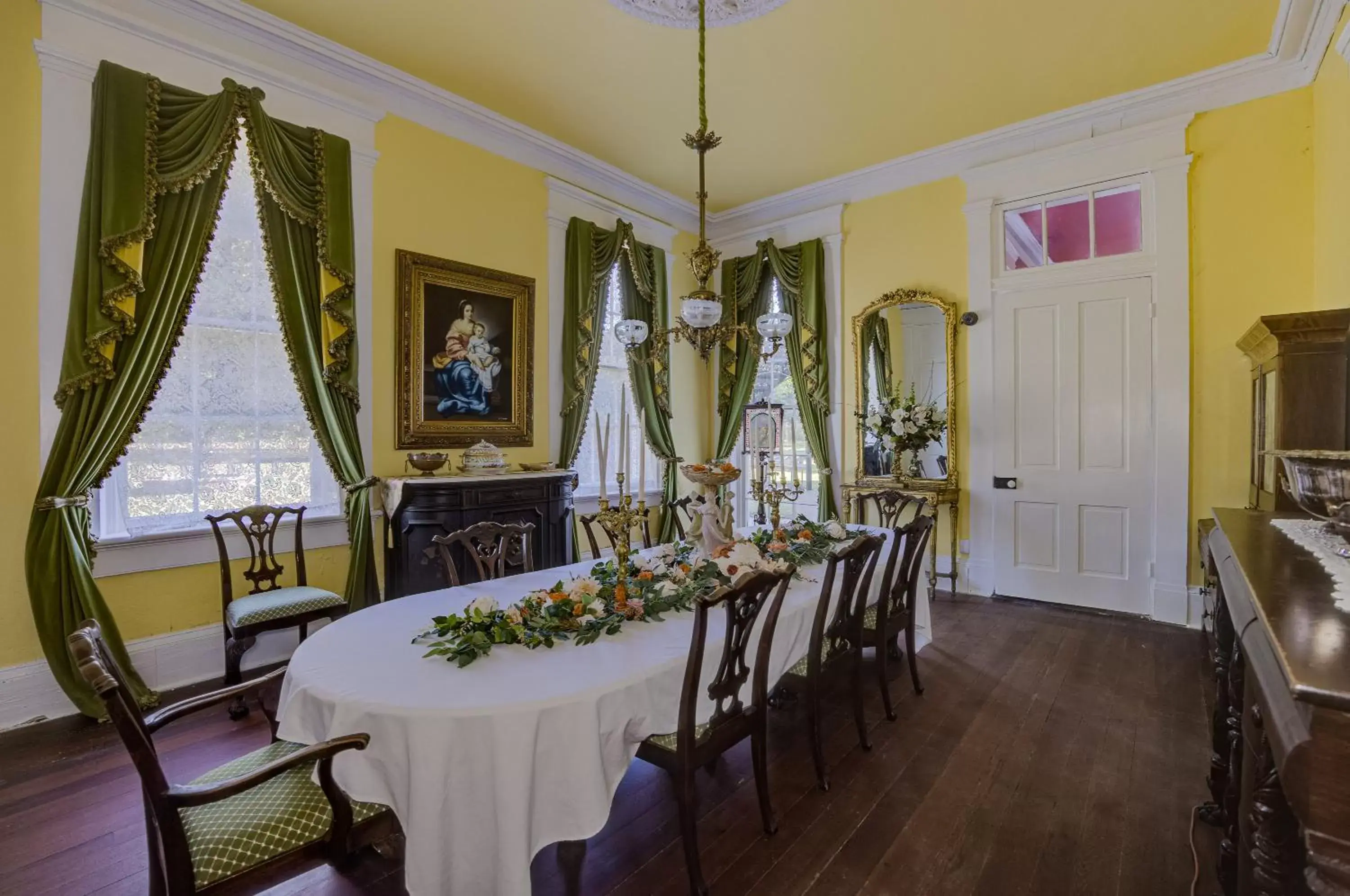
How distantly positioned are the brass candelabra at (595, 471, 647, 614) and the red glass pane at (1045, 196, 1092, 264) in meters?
4.11

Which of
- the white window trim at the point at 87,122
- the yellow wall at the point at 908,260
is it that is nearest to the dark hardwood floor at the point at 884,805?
the white window trim at the point at 87,122

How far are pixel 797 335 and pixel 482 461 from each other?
317cm

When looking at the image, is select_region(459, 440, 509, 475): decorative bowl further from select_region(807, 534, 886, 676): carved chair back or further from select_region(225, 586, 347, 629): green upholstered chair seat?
select_region(807, 534, 886, 676): carved chair back

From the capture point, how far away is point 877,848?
2041 mm

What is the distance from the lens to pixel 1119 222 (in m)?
4.48

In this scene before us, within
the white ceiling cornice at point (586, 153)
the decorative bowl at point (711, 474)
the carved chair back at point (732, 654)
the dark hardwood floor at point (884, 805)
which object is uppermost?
the white ceiling cornice at point (586, 153)

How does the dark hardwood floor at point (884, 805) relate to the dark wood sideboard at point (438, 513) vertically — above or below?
below

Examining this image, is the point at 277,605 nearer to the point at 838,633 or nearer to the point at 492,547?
the point at 492,547

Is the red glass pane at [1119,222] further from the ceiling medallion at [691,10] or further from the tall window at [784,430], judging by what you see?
the ceiling medallion at [691,10]

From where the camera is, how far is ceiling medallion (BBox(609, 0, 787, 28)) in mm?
3275

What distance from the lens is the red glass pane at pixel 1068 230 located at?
15.1 ft

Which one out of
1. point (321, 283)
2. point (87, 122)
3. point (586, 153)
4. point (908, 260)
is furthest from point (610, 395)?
point (87, 122)

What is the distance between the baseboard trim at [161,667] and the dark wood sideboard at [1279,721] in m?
3.71

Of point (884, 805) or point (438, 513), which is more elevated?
point (438, 513)
